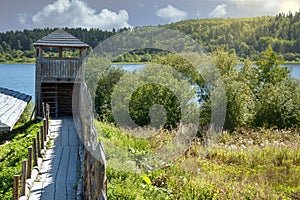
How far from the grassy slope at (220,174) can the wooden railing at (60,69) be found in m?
5.25

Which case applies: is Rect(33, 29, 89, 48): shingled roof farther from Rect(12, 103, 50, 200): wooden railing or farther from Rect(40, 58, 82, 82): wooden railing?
Rect(12, 103, 50, 200): wooden railing

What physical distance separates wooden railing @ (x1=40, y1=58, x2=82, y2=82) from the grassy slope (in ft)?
17.2

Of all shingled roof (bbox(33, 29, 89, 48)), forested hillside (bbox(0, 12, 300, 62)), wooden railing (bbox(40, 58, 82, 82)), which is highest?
forested hillside (bbox(0, 12, 300, 62))

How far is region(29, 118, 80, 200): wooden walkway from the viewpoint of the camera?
7383 millimetres

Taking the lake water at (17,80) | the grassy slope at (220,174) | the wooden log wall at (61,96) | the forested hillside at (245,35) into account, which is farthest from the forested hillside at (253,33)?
the grassy slope at (220,174)

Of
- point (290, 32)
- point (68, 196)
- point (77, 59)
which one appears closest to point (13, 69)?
point (290, 32)

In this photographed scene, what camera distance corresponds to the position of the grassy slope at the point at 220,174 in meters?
6.88

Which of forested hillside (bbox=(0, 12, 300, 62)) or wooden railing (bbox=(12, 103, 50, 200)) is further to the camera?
forested hillside (bbox=(0, 12, 300, 62))

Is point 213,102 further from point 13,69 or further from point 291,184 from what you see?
point 13,69

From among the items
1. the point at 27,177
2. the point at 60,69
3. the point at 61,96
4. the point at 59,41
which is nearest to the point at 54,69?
the point at 60,69

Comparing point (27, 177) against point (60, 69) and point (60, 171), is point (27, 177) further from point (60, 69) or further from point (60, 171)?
point (60, 69)

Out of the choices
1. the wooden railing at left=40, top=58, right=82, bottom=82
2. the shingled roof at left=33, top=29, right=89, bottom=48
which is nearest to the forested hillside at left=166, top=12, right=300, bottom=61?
the shingled roof at left=33, top=29, right=89, bottom=48

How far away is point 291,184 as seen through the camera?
8.79 metres

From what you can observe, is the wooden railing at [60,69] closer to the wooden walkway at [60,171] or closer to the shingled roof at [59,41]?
the shingled roof at [59,41]
